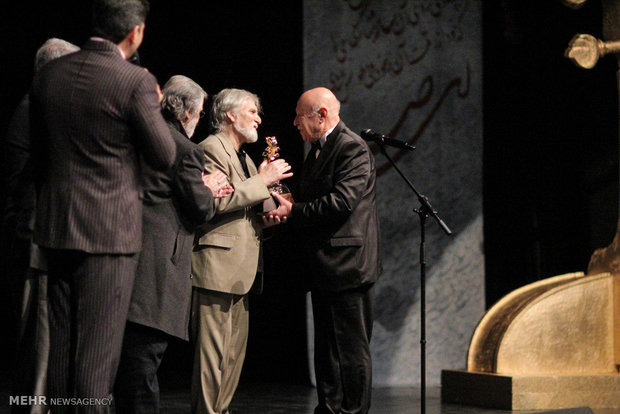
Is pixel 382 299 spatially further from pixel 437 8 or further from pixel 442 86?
pixel 437 8

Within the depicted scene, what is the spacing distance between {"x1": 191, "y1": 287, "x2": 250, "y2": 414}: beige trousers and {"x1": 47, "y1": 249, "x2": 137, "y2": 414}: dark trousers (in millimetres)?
1237

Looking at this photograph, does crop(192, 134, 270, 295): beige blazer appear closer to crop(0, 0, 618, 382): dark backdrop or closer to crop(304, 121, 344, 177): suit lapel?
crop(304, 121, 344, 177): suit lapel

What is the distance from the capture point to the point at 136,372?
2711mm

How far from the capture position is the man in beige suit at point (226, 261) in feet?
11.3

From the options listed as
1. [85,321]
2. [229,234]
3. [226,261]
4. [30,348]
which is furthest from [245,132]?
[85,321]

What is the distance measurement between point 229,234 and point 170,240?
2.39ft

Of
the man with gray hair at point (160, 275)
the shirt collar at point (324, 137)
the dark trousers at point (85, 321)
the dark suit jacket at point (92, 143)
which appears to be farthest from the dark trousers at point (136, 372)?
the shirt collar at point (324, 137)

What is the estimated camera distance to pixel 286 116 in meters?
5.41

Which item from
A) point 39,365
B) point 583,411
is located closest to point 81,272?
point 39,365

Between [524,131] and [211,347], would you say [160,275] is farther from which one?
[524,131]

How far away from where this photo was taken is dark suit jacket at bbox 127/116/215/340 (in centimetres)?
271

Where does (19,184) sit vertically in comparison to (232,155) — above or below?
below

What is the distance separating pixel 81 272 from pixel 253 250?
4.80 ft

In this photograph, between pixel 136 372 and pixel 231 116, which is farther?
pixel 231 116
